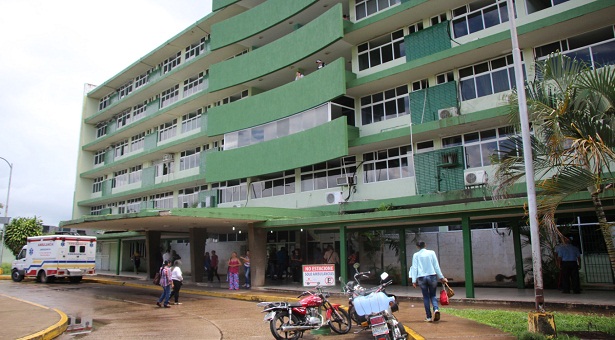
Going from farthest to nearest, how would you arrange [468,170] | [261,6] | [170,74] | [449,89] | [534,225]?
[170,74] < [261,6] < [449,89] < [468,170] < [534,225]

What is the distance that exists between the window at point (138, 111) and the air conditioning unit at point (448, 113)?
28974 millimetres

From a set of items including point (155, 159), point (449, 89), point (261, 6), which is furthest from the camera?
point (155, 159)

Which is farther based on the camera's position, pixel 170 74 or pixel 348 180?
pixel 170 74

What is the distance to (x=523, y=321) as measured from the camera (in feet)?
32.2

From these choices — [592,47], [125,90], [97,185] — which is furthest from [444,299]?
[97,185]

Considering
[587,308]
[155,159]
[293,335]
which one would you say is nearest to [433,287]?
[293,335]

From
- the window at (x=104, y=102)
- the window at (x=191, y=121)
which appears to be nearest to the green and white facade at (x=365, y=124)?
the window at (x=191, y=121)

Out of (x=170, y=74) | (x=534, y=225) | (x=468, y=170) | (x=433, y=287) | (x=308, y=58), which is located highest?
(x=170, y=74)

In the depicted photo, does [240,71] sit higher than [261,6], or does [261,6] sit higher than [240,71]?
[261,6]

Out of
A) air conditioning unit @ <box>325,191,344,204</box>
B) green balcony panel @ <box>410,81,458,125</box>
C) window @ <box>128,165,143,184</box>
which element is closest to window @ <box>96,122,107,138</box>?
window @ <box>128,165,143,184</box>

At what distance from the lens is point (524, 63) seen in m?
19.1

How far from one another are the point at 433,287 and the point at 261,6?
22465 millimetres

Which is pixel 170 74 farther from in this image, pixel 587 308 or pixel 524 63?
pixel 587 308

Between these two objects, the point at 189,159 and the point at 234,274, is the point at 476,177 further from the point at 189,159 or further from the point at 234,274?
the point at 189,159
